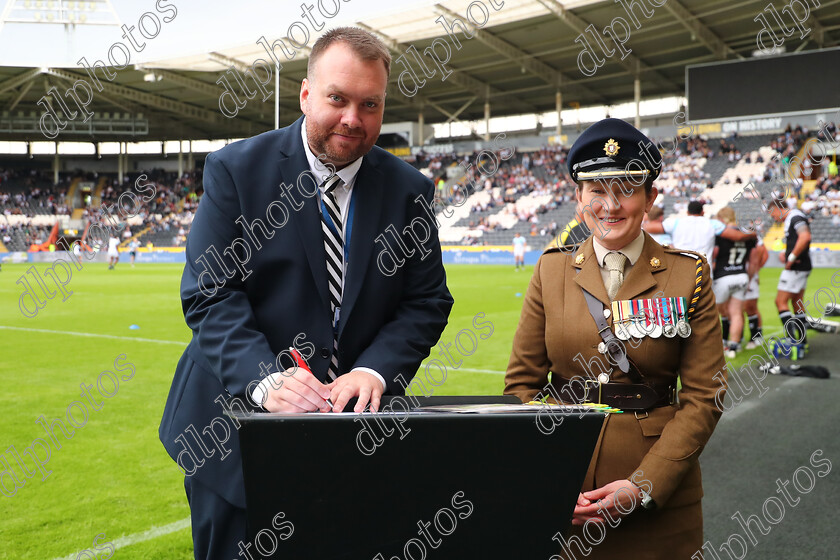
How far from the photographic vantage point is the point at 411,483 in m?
1.19

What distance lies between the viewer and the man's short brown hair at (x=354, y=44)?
1.61 m

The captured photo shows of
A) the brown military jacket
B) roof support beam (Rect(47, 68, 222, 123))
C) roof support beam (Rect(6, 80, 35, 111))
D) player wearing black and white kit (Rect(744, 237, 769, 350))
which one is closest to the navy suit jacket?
the brown military jacket

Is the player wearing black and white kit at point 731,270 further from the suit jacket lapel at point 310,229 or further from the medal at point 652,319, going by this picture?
the suit jacket lapel at point 310,229

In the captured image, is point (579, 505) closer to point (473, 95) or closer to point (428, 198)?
point (428, 198)

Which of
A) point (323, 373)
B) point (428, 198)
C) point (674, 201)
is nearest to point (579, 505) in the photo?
point (323, 373)

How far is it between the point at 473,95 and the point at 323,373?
4149cm

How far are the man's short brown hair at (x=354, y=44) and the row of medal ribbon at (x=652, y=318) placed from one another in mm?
961

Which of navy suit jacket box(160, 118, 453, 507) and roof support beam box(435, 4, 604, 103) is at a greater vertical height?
roof support beam box(435, 4, 604, 103)

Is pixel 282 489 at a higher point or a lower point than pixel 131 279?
higher

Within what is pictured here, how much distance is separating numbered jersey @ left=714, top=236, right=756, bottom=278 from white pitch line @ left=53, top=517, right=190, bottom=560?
22.6ft

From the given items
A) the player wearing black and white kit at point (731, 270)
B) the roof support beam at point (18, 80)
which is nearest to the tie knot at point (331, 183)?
the player wearing black and white kit at point (731, 270)

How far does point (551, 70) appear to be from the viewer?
36562mm

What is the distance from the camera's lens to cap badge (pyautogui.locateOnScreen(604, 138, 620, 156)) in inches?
80.4

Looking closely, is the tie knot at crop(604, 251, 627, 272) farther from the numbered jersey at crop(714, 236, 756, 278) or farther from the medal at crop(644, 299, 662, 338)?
the numbered jersey at crop(714, 236, 756, 278)
